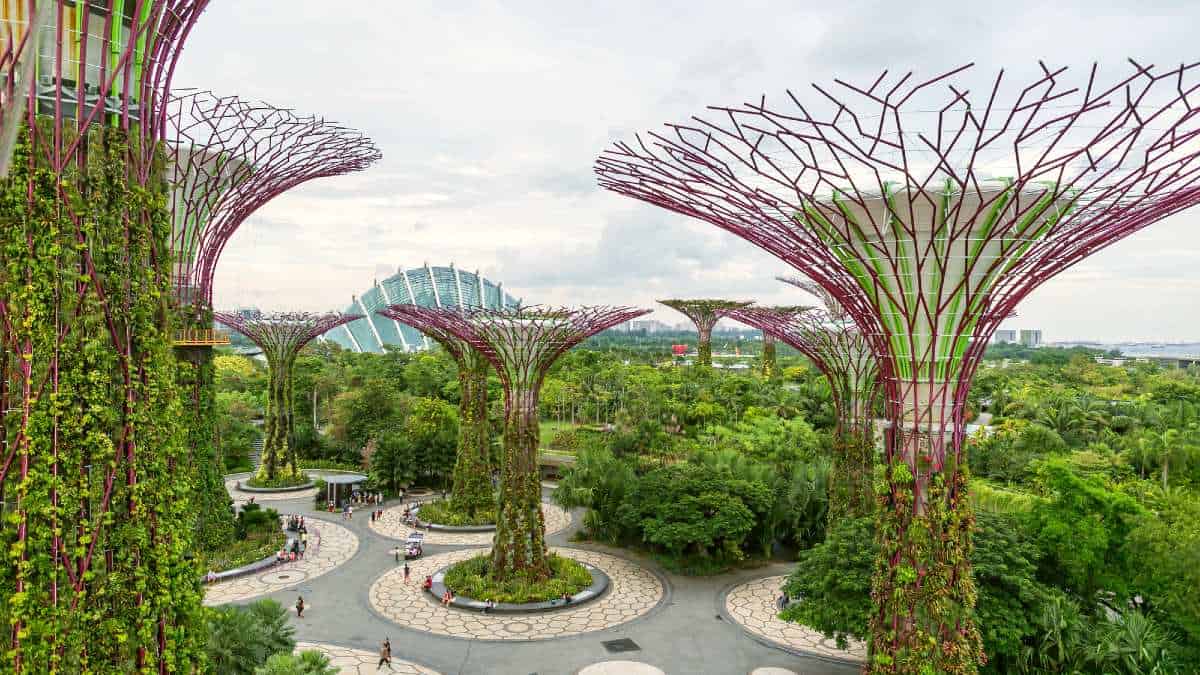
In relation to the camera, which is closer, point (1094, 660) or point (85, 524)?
point (85, 524)

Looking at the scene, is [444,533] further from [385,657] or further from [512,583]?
[385,657]

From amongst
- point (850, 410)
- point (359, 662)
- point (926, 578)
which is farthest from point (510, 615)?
point (850, 410)

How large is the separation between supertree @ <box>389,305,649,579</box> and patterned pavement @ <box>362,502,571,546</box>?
3.71 metres

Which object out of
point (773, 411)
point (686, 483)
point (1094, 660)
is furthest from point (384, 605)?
point (773, 411)

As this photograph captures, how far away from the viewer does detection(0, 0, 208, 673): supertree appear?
7703 mm

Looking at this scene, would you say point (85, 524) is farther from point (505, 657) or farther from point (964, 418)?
point (964, 418)

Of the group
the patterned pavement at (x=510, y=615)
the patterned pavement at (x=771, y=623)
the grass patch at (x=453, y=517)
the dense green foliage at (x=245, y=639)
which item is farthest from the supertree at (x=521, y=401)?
the dense green foliage at (x=245, y=639)

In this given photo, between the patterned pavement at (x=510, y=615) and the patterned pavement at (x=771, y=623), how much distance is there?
2.14 meters

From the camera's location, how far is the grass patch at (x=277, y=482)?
29.8 meters

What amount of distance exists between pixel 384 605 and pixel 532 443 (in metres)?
5.42

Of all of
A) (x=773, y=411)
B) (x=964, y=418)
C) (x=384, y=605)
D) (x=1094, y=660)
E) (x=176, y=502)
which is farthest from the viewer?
(x=773, y=411)

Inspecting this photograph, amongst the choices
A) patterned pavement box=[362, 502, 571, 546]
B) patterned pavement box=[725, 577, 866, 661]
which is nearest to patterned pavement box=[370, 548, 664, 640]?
patterned pavement box=[725, 577, 866, 661]

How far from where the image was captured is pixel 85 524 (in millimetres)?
7992

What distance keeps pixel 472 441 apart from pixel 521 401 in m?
7.07
